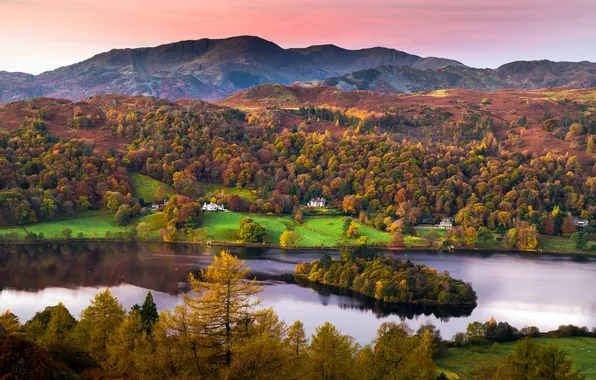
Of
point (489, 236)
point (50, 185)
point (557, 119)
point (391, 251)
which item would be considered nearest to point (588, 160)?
point (557, 119)

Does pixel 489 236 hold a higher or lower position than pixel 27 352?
lower

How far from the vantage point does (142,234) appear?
71.0 meters

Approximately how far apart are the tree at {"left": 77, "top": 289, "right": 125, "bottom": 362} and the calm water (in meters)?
17.6

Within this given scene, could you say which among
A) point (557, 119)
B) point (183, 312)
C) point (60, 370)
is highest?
point (557, 119)

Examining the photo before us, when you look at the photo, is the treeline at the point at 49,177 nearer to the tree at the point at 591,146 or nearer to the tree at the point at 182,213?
the tree at the point at 182,213

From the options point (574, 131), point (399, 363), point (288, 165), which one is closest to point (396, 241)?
point (288, 165)

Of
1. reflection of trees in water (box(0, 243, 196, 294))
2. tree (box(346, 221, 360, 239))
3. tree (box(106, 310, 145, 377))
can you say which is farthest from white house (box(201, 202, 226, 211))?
tree (box(106, 310, 145, 377))

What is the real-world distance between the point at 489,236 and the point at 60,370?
7074cm

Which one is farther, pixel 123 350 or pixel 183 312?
pixel 123 350

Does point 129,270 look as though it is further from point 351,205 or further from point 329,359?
point 329,359

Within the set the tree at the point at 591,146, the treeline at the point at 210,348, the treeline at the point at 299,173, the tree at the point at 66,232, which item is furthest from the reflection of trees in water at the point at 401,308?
the tree at the point at 591,146

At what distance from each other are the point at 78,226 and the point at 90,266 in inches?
632

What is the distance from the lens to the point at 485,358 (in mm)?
36062

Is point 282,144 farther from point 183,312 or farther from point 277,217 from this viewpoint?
point 183,312
